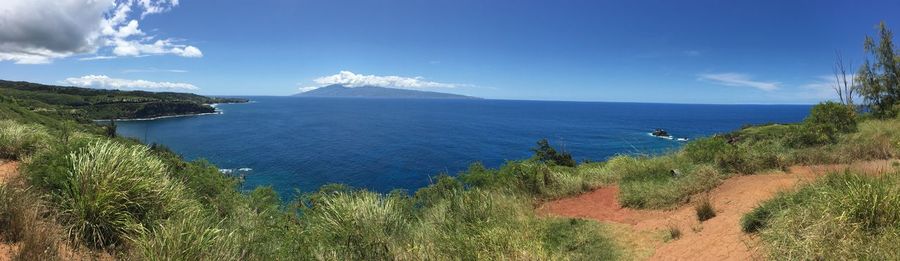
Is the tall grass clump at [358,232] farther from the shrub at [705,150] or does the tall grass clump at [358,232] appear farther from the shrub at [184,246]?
the shrub at [705,150]

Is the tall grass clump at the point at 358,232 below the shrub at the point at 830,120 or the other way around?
below

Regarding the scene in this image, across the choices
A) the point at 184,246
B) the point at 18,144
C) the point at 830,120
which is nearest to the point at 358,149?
the point at 830,120

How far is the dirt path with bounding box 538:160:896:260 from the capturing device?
9.26 m

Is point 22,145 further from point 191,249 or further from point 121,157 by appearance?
point 191,249

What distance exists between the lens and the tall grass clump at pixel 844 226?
19.6ft

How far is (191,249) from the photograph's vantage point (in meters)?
6.85

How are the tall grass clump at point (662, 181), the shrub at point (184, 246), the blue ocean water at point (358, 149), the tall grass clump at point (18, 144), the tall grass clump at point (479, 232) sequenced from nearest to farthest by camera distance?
the shrub at point (184, 246)
the tall grass clump at point (479, 232)
the tall grass clump at point (18, 144)
the tall grass clump at point (662, 181)
the blue ocean water at point (358, 149)

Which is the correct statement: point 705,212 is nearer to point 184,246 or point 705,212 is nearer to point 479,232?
point 479,232

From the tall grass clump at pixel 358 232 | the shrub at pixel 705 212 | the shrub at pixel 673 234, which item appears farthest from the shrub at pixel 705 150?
the tall grass clump at pixel 358 232

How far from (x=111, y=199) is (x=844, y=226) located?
40.5 ft

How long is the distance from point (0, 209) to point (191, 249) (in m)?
2.91

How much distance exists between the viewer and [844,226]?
259 inches

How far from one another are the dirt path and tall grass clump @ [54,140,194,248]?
10986mm

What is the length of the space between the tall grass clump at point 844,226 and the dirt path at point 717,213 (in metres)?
0.80
